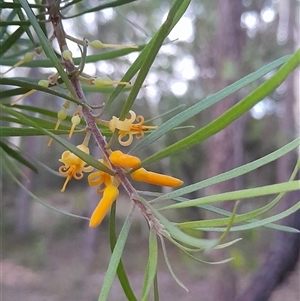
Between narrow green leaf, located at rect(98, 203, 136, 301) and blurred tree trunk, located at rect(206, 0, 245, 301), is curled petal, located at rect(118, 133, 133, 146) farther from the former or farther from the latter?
blurred tree trunk, located at rect(206, 0, 245, 301)

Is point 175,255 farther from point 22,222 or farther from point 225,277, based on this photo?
point 225,277

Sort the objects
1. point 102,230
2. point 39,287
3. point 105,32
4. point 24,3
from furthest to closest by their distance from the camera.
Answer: point 102,230 < point 105,32 < point 39,287 < point 24,3

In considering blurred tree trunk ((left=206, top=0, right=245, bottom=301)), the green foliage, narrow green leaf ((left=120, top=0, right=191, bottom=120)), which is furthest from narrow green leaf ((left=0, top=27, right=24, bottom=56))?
blurred tree trunk ((left=206, top=0, right=245, bottom=301))

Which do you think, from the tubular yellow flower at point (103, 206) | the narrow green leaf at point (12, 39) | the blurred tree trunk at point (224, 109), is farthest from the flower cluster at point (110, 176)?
the blurred tree trunk at point (224, 109)

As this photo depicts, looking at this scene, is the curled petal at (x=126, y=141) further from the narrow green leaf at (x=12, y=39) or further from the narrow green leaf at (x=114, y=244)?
the narrow green leaf at (x=12, y=39)

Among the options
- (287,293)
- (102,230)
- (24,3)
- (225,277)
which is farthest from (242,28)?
(102,230)

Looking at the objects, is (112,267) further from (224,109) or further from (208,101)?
(224,109)
